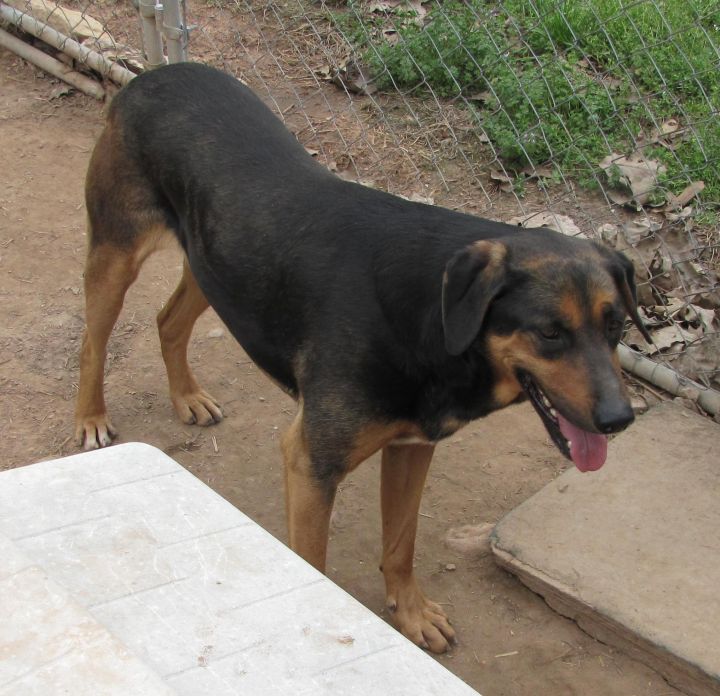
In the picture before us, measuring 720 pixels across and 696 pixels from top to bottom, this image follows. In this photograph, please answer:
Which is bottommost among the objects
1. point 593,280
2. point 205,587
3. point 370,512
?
point 370,512

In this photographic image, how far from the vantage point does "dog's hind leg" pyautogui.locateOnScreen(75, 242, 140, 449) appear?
164 inches

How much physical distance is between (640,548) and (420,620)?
881 mm

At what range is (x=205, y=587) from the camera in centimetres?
195

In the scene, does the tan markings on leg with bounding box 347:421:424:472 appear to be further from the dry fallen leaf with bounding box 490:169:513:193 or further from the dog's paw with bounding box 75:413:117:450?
the dry fallen leaf with bounding box 490:169:513:193

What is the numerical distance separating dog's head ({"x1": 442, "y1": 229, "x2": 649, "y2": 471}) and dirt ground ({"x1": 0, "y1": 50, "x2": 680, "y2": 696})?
1002mm

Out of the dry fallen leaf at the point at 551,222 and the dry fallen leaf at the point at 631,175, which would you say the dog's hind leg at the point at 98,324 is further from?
the dry fallen leaf at the point at 631,175

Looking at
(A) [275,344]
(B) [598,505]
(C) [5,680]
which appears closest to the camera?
(C) [5,680]

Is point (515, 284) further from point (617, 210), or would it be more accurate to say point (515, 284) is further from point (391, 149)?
point (391, 149)

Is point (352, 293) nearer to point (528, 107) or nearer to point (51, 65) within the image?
point (528, 107)

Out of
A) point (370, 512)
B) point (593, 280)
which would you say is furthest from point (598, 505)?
point (593, 280)

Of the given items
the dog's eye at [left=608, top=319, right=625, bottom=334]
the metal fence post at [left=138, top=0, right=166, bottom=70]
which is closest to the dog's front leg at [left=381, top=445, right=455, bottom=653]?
the dog's eye at [left=608, top=319, right=625, bottom=334]

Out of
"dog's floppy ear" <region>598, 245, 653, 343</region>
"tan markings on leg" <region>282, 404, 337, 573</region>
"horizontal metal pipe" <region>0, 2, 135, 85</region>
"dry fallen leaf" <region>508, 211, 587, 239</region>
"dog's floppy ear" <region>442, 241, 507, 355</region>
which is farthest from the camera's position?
"horizontal metal pipe" <region>0, 2, 135, 85</region>

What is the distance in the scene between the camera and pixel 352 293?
10.6 ft

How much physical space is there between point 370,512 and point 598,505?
0.93 m
